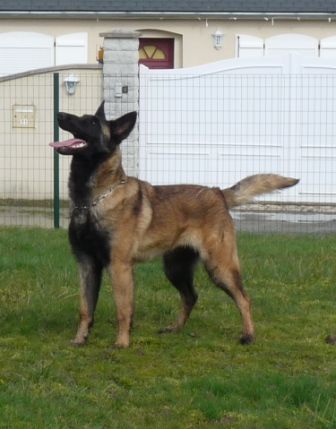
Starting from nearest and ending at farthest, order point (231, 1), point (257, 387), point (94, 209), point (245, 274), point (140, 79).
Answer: point (257, 387), point (94, 209), point (245, 274), point (140, 79), point (231, 1)

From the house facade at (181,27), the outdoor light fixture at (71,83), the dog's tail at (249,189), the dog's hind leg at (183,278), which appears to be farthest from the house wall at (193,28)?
the dog's hind leg at (183,278)

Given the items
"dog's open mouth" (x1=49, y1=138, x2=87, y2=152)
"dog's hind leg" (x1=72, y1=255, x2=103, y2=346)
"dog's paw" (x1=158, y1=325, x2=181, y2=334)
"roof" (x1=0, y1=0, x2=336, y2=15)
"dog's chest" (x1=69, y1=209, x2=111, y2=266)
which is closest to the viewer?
"dog's open mouth" (x1=49, y1=138, x2=87, y2=152)

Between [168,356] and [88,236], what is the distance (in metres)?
1.03

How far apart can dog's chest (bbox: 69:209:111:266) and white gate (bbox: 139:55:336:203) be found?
8757 millimetres

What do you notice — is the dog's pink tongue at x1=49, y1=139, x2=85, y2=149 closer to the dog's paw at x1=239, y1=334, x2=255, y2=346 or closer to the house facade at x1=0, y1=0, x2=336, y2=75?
the dog's paw at x1=239, y1=334, x2=255, y2=346

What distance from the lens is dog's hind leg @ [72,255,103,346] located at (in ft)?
25.1

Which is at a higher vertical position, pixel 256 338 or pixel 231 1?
pixel 231 1

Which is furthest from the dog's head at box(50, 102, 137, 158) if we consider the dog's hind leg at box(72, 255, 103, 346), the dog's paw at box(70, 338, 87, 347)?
the dog's paw at box(70, 338, 87, 347)

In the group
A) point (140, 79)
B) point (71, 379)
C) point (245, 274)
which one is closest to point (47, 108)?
point (140, 79)

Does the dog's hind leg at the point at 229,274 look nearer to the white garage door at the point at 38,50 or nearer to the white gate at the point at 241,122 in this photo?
the white gate at the point at 241,122

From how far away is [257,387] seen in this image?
635cm

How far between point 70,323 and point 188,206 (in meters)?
1.35

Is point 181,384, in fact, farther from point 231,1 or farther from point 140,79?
point 231,1

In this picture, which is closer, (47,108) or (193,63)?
(47,108)
